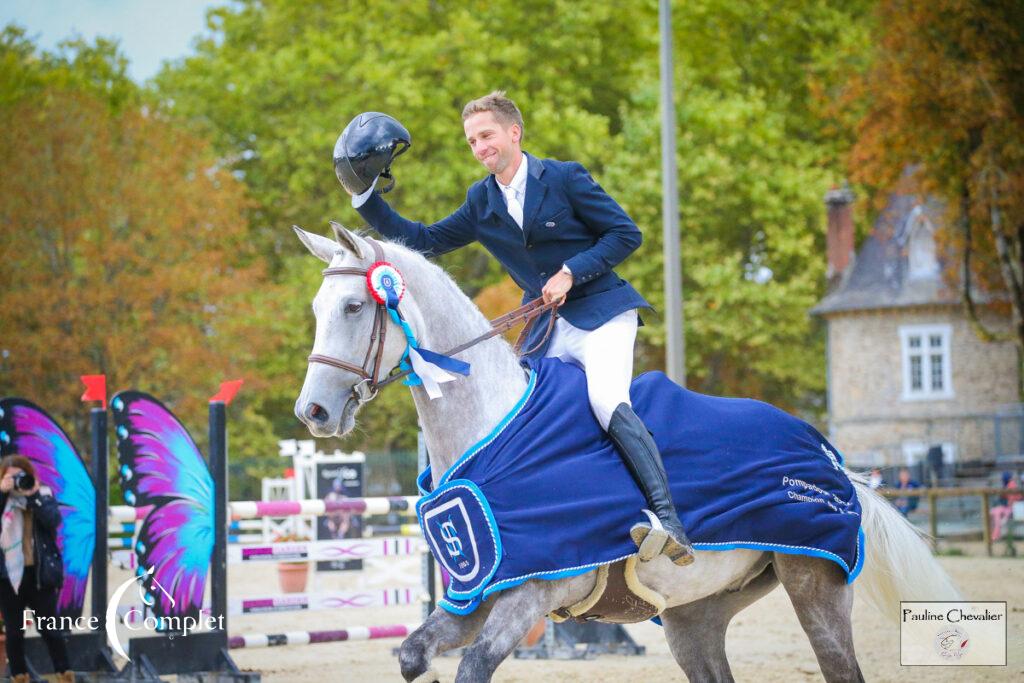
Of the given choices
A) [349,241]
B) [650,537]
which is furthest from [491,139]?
[650,537]

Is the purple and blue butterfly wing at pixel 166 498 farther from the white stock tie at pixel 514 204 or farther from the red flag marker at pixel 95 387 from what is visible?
the white stock tie at pixel 514 204

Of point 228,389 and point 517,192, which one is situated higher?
point 517,192

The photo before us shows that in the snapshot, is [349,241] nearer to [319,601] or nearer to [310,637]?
[310,637]

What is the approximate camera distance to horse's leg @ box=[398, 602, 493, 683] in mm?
4840

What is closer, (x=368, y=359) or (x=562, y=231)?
(x=368, y=359)

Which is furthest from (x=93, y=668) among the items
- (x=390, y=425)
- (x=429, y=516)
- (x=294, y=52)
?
(x=294, y=52)

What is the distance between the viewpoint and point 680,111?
32.0 meters

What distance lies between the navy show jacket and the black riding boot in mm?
494

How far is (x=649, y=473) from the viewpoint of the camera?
5219 mm

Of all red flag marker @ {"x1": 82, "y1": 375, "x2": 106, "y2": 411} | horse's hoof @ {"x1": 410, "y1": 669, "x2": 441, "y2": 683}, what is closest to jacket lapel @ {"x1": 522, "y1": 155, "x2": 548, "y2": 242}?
horse's hoof @ {"x1": 410, "y1": 669, "x2": 441, "y2": 683}

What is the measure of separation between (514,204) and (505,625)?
1869 millimetres

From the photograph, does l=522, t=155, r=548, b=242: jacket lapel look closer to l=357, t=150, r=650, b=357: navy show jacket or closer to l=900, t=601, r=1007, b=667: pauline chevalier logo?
l=357, t=150, r=650, b=357: navy show jacket

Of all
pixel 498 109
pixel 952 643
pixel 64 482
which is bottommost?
pixel 952 643

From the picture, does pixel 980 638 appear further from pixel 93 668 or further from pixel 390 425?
pixel 390 425
